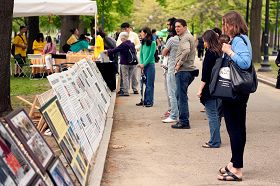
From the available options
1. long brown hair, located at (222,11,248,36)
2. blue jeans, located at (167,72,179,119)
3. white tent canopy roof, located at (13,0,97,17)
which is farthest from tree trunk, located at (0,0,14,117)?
white tent canopy roof, located at (13,0,97,17)

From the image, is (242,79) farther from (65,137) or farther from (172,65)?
(172,65)

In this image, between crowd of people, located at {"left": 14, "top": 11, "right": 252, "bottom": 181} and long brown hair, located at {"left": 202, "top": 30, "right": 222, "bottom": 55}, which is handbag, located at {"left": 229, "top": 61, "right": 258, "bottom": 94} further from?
long brown hair, located at {"left": 202, "top": 30, "right": 222, "bottom": 55}

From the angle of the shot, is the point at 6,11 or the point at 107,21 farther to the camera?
the point at 107,21

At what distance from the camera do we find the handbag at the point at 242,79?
6.54 meters

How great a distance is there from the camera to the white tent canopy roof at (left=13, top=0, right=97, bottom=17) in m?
17.5

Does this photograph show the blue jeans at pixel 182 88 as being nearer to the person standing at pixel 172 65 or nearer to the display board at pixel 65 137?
the person standing at pixel 172 65

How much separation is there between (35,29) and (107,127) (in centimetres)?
2551

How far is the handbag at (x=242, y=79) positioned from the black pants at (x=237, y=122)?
0.13 meters

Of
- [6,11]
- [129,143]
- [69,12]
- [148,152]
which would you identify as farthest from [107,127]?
[69,12]

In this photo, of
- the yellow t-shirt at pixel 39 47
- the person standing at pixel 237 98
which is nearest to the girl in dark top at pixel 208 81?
the person standing at pixel 237 98

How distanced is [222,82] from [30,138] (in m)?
2.99

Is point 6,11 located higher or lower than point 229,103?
higher

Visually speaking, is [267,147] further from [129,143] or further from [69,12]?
[69,12]

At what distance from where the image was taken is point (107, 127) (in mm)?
10477
